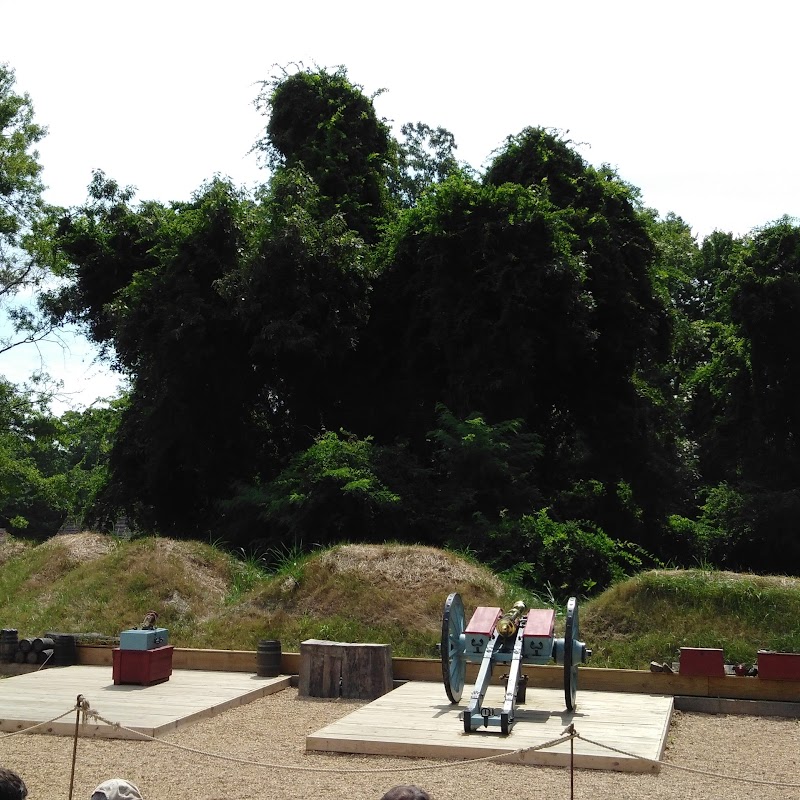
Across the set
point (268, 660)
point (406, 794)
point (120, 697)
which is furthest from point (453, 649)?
point (406, 794)

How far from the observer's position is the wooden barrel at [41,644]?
11.6 meters

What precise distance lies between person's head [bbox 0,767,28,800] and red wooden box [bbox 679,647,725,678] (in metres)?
7.88

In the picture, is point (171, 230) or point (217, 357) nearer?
point (217, 357)

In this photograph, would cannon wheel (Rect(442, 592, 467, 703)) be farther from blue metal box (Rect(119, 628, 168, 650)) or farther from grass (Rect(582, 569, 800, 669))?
blue metal box (Rect(119, 628, 168, 650))

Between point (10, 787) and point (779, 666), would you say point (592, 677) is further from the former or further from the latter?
point (10, 787)

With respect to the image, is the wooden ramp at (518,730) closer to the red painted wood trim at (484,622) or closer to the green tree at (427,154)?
the red painted wood trim at (484,622)

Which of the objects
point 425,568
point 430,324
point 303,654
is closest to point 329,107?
point 430,324

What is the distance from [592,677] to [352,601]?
3.42m

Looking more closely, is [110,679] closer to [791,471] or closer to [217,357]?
[217,357]

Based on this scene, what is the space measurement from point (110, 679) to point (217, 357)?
9844 mm

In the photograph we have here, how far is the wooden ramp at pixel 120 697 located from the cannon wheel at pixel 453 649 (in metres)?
2.13

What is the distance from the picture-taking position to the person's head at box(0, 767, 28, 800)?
324 centimetres

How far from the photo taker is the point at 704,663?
9.91 meters

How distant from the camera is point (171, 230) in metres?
21.1
